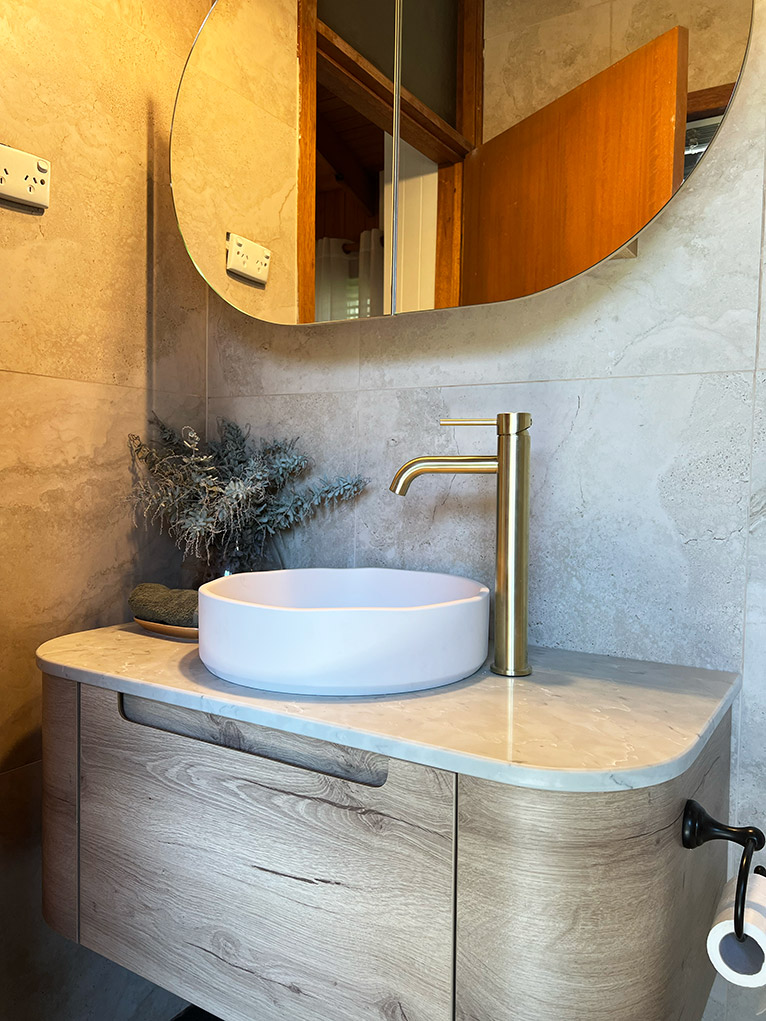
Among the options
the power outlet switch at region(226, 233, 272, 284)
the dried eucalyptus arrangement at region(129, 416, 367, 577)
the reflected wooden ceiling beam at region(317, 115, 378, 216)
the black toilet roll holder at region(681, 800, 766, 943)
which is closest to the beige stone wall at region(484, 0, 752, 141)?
the reflected wooden ceiling beam at region(317, 115, 378, 216)

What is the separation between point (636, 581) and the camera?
3.21ft

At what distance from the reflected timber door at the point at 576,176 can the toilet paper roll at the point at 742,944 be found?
765 millimetres

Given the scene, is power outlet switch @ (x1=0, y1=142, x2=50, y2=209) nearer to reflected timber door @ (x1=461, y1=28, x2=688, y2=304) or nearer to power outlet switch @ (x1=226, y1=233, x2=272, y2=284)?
power outlet switch @ (x1=226, y1=233, x2=272, y2=284)

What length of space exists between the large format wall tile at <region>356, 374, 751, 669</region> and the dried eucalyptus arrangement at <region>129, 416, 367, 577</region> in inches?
9.3

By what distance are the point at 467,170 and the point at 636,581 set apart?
650 mm

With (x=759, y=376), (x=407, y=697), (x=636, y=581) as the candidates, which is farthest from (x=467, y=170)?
(x=407, y=697)

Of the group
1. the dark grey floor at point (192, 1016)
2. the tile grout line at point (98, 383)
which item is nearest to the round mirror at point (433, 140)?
the tile grout line at point (98, 383)

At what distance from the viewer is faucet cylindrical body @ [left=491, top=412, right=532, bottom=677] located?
2.91ft

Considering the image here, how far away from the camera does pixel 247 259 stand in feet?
4.18

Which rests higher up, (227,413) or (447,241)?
(447,241)

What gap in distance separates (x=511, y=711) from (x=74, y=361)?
0.93 metres

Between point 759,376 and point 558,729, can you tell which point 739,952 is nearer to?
point 558,729

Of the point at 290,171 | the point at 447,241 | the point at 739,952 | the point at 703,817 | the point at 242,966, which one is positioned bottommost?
the point at 242,966

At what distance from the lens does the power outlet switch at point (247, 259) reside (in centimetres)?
127
